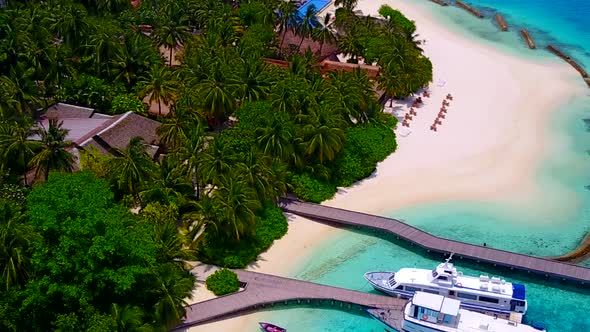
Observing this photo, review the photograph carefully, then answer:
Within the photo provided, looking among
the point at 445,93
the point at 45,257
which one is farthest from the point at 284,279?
the point at 445,93

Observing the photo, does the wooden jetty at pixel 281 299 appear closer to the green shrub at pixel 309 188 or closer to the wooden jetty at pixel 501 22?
the green shrub at pixel 309 188

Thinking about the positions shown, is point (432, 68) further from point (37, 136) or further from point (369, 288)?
point (37, 136)

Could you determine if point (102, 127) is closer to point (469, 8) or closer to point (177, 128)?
point (177, 128)

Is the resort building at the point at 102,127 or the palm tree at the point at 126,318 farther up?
the resort building at the point at 102,127

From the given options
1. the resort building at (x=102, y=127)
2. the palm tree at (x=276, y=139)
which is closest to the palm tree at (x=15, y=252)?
the resort building at (x=102, y=127)

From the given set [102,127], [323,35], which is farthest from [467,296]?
[323,35]
